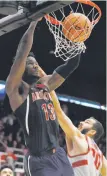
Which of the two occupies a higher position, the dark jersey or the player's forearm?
the player's forearm

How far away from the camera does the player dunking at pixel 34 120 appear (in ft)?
11.4

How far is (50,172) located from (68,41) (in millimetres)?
1317

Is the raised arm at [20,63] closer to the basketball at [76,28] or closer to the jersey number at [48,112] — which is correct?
the jersey number at [48,112]

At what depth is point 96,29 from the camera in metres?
11.5

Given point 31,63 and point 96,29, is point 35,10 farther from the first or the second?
point 96,29

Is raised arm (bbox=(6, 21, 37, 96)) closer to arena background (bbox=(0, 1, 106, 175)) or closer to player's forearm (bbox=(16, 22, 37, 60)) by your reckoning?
player's forearm (bbox=(16, 22, 37, 60))

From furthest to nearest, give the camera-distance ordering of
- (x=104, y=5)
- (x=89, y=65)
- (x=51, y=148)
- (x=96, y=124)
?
(x=89, y=65) → (x=104, y=5) → (x=96, y=124) → (x=51, y=148)

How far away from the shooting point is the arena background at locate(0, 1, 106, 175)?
38.2 feet

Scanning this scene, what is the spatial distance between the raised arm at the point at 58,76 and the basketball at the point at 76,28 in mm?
208

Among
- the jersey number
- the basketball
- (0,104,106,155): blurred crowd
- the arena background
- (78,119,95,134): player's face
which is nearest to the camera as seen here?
the jersey number

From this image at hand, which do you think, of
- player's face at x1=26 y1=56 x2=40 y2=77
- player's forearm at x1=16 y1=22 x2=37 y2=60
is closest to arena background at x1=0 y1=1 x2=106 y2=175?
player's face at x1=26 y1=56 x2=40 y2=77

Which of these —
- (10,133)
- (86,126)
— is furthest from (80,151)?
(10,133)

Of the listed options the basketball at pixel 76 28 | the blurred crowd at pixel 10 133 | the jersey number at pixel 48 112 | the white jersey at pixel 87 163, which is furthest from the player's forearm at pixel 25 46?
the blurred crowd at pixel 10 133

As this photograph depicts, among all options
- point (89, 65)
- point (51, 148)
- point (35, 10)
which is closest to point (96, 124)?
point (51, 148)
